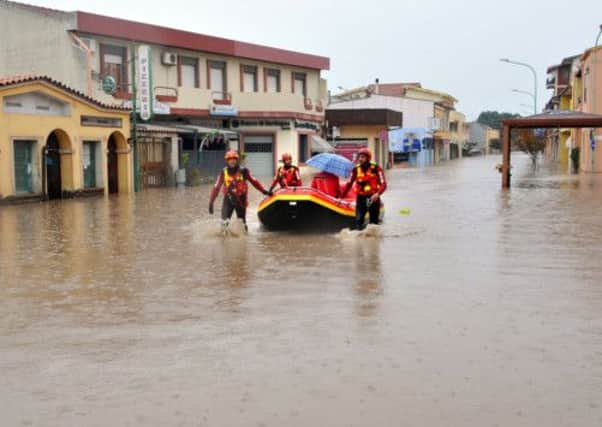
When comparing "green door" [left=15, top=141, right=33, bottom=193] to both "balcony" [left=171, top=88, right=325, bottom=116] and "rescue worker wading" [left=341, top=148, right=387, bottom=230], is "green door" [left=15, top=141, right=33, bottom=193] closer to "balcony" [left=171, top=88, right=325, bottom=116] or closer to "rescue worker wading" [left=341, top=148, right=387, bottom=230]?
"balcony" [left=171, top=88, right=325, bottom=116]

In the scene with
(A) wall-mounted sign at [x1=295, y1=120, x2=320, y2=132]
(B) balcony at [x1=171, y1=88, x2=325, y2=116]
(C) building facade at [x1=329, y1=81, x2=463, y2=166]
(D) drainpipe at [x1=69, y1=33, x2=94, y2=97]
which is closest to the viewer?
(D) drainpipe at [x1=69, y1=33, x2=94, y2=97]

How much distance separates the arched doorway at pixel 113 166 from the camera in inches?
1173

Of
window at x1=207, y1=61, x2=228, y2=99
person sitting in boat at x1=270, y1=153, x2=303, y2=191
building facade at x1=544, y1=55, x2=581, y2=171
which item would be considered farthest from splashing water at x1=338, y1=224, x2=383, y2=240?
building facade at x1=544, y1=55, x2=581, y2=171

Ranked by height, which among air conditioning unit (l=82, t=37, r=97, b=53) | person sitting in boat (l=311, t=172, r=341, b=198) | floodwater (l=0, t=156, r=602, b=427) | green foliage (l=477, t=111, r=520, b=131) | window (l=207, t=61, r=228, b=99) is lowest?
floodwater (l=0, t=156, r=602, b=427)

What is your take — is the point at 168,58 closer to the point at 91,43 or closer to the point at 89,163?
the point at 91,43

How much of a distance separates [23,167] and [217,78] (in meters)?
16.3

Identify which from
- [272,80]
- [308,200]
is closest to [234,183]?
[308,200]

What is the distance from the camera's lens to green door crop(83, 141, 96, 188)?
27.8 metres

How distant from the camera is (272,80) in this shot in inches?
1716

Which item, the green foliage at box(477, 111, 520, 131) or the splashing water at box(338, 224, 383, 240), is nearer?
the splashing water at box(338, 224, 383, 240)

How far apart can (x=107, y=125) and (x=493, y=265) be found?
65.6 feet

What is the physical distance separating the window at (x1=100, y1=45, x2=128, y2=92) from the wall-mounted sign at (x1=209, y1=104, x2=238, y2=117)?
5519mm

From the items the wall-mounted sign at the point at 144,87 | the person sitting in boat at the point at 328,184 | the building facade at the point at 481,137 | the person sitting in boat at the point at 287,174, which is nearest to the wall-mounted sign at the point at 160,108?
the wall-mounted sign at the point at 144,87

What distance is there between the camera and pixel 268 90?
142 feet
